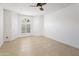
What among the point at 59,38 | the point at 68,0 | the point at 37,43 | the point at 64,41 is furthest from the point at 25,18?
the point at 68,0

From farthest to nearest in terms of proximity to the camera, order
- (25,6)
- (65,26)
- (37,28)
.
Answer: (65,26)
(37,28)
(25,6)

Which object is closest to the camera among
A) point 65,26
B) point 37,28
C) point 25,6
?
point 25,6

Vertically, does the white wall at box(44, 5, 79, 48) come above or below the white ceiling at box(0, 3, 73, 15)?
below

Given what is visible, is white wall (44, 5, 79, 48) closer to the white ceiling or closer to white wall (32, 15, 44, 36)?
white wall (32, 15, 44, 36)

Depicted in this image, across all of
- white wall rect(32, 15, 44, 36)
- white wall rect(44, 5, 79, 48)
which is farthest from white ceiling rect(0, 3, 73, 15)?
white wall rect(44, 5, 79, 48)

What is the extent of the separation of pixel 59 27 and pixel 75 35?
62cm

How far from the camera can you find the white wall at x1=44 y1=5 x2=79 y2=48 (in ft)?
10.8

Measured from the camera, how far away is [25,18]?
249cm

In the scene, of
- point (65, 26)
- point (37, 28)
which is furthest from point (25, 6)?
point (65, 26)

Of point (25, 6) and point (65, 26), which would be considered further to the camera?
point (65, 26)

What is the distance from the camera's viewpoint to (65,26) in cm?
373

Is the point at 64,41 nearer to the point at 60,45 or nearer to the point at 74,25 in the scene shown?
the point at 60,45

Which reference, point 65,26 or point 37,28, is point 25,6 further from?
point 65,26

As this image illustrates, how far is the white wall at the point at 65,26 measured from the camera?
10.8 ft
